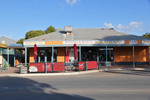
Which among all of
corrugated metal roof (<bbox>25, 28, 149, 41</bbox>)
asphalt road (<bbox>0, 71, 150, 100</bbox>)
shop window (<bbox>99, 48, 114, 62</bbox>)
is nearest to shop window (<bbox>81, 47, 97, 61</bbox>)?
shop window (<bbox>99, 48, 114, 62</bbox>)

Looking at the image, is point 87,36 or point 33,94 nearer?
point 33,94

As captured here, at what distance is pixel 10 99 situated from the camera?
21.2ft

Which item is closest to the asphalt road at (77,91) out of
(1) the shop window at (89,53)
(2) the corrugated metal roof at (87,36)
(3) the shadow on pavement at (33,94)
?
(3) the shadow on pavement at (33,94)

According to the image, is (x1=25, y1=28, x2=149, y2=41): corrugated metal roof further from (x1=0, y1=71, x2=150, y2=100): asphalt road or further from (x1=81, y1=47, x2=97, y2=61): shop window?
(x1=0, y1=71, x2=150, y2=100): asphalt road

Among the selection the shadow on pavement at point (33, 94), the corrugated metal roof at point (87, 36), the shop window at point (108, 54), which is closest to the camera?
the shadow on pavement at point (33, 94)

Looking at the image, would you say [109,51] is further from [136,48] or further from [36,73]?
[36,73]

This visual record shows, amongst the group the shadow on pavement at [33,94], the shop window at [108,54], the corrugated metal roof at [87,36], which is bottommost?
the shadow on pavement at [33,94]

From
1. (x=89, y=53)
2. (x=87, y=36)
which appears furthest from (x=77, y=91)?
(x=87, y=36)

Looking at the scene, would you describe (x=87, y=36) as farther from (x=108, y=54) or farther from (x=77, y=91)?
(x=77, y=91)

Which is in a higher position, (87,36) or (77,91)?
(87,36)

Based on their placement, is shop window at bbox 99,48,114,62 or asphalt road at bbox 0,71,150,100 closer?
asphalt road at bbox 0,71,150,100

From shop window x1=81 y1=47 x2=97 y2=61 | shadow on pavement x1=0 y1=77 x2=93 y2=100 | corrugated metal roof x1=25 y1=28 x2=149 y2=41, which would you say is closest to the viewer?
shadow on pavement x1=0 y1=77 x2=93 y2=100

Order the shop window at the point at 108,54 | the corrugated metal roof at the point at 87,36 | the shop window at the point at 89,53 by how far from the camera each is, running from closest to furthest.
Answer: the corrugated metal roof at the point at 87,36 < the shop window at the point at 108,54 < the shop window at the point at 89,53

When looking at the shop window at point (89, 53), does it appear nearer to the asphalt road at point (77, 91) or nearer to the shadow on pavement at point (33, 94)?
the asphalt road at point (77, 91)
